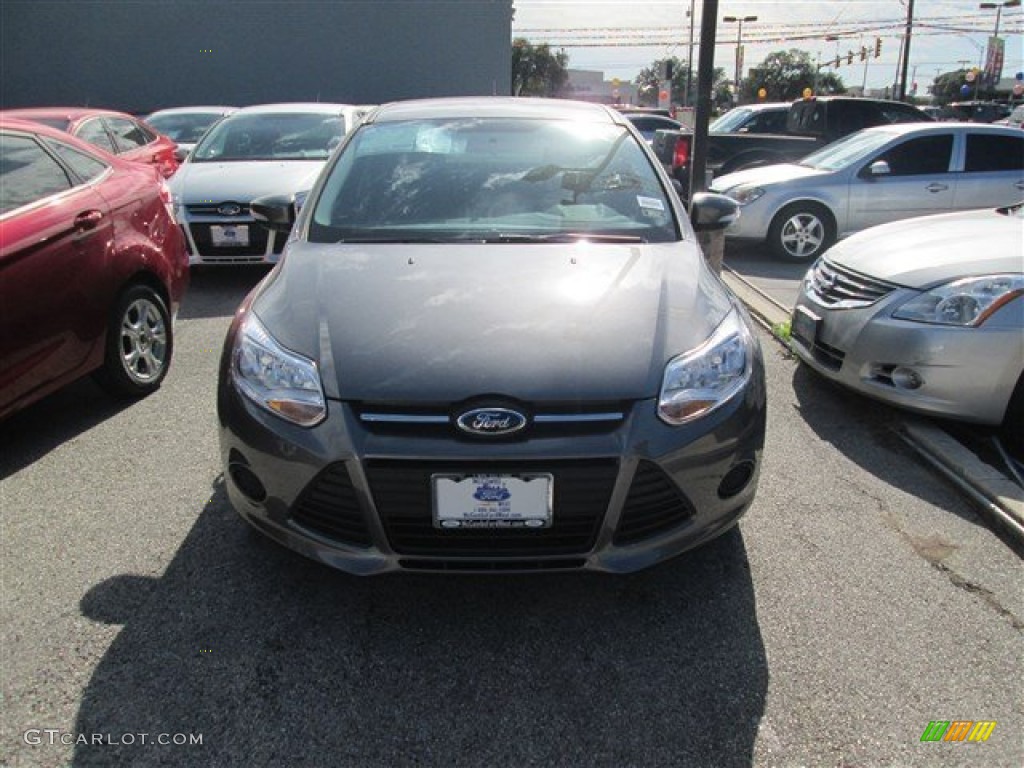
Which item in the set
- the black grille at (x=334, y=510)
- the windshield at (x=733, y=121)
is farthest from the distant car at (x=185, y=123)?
the black grille at (x=334, y=510)

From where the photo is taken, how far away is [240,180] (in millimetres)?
7195

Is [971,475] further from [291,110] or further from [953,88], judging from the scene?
[953,88]

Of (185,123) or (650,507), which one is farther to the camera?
(185,123)

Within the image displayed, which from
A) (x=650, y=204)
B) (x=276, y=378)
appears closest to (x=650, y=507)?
(x=276, y=378)

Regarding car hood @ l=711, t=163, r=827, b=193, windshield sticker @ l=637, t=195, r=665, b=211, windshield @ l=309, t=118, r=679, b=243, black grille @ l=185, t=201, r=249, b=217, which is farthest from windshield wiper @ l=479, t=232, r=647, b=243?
car hood @ l=711, t=163, r=827, b=193

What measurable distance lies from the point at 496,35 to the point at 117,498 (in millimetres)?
22385

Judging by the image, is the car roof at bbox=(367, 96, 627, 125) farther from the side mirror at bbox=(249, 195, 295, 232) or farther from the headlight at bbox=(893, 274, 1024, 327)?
the headlight at bbox=(893, 274, 1024, 327)

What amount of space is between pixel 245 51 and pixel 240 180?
1829cm

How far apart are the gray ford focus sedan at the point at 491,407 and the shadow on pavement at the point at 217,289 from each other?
151 inches

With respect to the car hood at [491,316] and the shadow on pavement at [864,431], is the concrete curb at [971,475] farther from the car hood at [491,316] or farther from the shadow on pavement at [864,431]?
the car hood at [491,316]

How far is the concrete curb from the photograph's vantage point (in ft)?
10.6

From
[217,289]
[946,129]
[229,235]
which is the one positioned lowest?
[217,289]

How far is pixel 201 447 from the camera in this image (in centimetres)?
389

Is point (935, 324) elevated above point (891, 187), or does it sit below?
below
